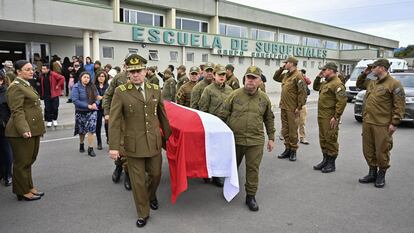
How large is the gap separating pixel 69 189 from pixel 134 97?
2.18 meters

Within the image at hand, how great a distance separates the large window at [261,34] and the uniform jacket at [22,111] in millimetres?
→ 27940

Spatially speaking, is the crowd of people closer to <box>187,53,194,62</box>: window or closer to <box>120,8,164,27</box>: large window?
<box>120,8,164,27</box>: large window

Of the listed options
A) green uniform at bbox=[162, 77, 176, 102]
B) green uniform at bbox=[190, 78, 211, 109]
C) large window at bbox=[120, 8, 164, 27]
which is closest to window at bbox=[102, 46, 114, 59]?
large window at bbox=[120, 8, 164, 27]

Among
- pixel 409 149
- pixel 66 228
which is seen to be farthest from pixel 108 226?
pixel 409 149

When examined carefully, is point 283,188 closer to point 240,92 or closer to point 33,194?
point 240,92

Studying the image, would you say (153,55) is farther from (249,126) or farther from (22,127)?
(249,126)

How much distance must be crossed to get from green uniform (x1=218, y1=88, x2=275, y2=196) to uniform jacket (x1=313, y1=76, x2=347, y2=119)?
75.0 inches

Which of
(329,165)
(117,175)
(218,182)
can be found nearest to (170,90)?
(117,175)

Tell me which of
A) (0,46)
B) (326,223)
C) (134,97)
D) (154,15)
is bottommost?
(326,223)

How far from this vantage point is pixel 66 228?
385 cm

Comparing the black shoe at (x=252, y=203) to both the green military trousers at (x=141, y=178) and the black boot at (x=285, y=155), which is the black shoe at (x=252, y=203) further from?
the black boot at (x=285, y=155)

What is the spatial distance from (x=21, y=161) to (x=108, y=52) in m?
15.4

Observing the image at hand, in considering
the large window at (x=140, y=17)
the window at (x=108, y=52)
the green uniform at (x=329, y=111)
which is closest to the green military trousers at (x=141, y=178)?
the green uniform at (x=329, y=111)

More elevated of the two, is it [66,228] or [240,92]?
[240,92]
